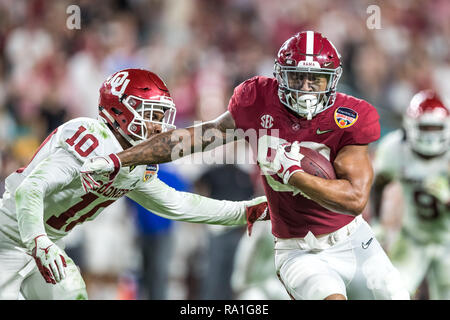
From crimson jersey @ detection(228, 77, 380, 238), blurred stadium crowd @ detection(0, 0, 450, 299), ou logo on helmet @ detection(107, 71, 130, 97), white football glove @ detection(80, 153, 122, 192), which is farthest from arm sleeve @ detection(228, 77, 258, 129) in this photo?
blurred stadium crowd @ detection(0, 0, 450, 299)

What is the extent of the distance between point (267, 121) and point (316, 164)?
1.23 feet

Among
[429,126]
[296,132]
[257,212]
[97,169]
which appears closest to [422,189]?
[429,126]

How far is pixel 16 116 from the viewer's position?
846cm

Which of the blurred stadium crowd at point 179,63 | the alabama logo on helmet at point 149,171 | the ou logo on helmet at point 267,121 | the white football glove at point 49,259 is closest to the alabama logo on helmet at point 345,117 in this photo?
the ou logo on helmet at point 267,121

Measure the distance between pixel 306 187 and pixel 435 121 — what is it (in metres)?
2.74

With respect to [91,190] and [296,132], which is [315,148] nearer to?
[296,132]

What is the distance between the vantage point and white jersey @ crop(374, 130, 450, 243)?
6523 millimetres

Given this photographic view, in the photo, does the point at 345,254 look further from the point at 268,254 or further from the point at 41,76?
the point at 41,76

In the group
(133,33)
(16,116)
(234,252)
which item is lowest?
(234,252)

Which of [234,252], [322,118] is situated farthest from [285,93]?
[234,252]

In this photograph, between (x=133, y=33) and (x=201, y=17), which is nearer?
(x=133, y=33)

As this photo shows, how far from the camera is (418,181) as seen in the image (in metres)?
6.56

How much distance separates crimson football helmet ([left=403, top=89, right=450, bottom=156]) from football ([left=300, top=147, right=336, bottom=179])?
7.84ft

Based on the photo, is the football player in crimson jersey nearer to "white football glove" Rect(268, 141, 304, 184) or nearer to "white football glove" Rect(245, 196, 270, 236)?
"white football glove" Rect(268, 141, 304, 184)
